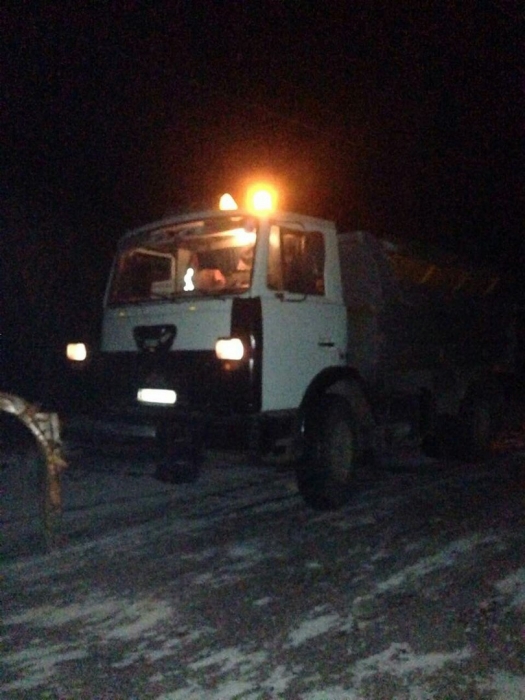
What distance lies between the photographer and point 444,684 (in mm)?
4062

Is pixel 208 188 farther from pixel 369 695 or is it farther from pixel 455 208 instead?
pixel 369 695

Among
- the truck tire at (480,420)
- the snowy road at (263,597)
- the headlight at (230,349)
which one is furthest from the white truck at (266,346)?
the truck tire at (480,420)

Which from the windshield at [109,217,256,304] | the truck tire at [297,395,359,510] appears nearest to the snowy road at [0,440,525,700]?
the truck tire at [297,395,359,510]

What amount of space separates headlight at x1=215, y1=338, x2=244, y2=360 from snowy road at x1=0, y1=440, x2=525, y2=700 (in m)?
1.01

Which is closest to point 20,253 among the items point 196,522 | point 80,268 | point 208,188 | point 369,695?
point 80,268

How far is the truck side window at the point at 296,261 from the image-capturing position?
7219 mm

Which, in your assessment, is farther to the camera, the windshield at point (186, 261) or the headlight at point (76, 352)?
the headlight at point (76, 352)

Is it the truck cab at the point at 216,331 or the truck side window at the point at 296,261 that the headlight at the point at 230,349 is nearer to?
the truck cab at the point at 216,331

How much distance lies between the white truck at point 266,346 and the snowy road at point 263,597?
0.62 metres

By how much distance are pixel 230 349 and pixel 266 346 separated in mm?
353

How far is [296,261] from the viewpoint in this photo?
24.6 feet

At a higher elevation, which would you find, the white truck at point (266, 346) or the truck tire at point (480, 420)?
the white truck at point (266, 346)

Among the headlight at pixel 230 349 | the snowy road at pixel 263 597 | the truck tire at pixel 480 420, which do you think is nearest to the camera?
the snowy road at pixel 263 597

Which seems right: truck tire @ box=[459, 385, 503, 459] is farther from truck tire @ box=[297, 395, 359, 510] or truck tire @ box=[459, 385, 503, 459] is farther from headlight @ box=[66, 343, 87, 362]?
headlight @ box=[66, 343, 87, 362]
